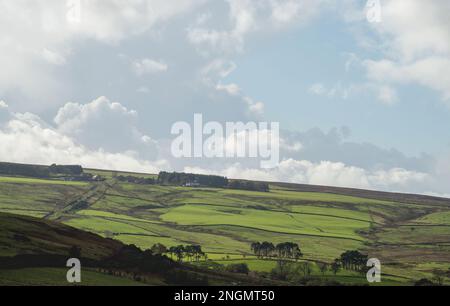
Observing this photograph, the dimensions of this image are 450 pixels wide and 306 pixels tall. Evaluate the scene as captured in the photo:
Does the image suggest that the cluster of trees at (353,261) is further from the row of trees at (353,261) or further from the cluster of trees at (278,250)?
the cluster of trees at (278,250)

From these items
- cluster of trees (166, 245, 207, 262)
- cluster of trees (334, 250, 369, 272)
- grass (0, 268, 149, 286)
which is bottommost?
cluster of trees (334, 250, 369, 272)

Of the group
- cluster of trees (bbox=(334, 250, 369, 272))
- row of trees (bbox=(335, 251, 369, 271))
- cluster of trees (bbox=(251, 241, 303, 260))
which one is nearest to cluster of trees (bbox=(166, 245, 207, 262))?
cluster of trees (bbox=(251, 241, 303, 260))

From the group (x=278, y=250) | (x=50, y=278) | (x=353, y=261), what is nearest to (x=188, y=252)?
(x=278, y=250)

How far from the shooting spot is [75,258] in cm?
11906

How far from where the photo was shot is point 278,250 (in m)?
189

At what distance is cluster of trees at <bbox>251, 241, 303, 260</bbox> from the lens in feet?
598

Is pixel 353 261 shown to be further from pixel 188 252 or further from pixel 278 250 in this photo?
pixel 188 252

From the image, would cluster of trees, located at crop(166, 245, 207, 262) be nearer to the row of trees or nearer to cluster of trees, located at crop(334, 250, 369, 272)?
cluster of trees, located at crop(334, 250, 369, 272)

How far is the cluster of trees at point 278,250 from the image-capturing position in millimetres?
182375

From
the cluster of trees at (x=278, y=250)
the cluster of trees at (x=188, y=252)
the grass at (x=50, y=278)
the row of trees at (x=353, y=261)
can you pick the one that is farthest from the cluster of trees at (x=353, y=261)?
the grass at (x=50, y=278)

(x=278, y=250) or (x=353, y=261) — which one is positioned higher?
(x=278, y=250)
